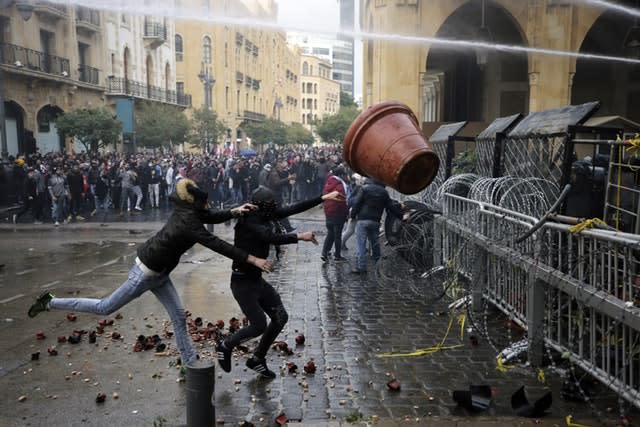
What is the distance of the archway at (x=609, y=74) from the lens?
73.5 feet

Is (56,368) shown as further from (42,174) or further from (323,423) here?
(42,174)

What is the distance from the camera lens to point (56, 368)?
226 inches

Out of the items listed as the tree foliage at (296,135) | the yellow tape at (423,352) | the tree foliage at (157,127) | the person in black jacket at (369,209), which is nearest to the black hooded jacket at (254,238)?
the yellow tape at (423,352)

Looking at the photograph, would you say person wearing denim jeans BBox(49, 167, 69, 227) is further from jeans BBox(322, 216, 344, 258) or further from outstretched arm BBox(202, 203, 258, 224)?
outstretched arm BBox(202, 203, 258, 224)

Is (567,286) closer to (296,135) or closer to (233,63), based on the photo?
(233,63)

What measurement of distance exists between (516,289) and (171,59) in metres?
43.0

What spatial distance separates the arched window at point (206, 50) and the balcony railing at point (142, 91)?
6.10 m

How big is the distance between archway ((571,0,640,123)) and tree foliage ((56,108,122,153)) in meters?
18.4

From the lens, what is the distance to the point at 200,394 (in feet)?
13.1

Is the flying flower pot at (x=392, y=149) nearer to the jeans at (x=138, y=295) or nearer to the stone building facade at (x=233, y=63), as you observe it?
the jeans at (x=138, y=295)

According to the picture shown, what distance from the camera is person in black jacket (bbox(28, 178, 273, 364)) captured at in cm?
508

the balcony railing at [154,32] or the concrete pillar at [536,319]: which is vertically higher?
the balcony railing at [154,32]

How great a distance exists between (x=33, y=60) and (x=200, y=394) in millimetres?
27640

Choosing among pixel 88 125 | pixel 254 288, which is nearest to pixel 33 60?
pixel 88 125
